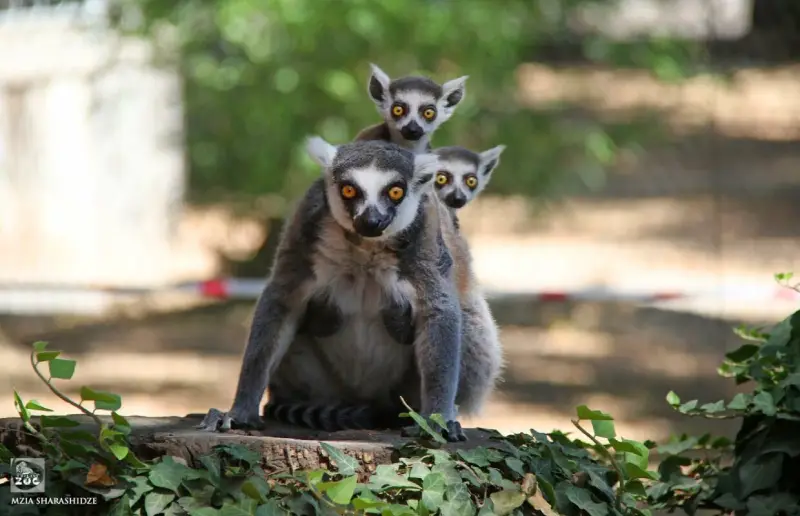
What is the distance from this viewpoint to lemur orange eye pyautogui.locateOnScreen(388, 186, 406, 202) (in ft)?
12.9

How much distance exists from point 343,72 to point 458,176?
3512 millimetres

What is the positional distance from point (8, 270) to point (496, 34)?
5.82 meters

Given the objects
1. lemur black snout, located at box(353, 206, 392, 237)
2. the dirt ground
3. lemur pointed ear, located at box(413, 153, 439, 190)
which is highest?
lemur pointed ear, located at box(413, 153, 439, 190)

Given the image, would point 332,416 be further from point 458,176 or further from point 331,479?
point 458,176

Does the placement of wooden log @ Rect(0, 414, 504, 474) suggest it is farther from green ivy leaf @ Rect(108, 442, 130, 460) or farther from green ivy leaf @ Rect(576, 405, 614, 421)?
green ivy leaf @ Rect(576, 405, 614, 421)

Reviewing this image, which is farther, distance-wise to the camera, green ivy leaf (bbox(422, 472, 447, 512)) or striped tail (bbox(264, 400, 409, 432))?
striped tail (bbox(264, 400, 409, 432))

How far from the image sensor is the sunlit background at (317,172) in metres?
8.40

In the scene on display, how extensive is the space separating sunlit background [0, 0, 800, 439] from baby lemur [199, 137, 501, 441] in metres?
A: 3.75

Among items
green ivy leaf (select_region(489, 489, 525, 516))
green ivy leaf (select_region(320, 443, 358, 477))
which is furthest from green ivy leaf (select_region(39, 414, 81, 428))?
green ivy leaf (select_region(489, 489, 525, 516))

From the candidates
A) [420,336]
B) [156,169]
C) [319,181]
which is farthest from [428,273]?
[156,169]

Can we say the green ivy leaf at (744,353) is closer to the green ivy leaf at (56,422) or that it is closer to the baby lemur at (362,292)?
the baby lemur at (362,292)

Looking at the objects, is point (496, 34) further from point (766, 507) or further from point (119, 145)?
point (766, 507)

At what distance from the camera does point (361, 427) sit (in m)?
4.32

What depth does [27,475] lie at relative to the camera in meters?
3.53
